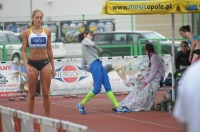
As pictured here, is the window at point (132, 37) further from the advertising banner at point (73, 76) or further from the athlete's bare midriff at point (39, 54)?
the athlete's bare midriff at point (39, 54)

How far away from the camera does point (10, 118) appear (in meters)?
7.88

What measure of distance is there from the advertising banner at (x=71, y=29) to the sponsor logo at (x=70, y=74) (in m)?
15.8

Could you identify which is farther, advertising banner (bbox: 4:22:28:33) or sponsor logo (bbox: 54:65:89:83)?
advertising banner (bbox: 4:22:28:33)

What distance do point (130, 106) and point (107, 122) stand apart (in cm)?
211

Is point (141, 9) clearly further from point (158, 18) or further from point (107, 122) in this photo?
point (158, 18)

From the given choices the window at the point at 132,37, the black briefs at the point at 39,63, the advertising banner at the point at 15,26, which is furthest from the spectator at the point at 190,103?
the advertising banner at the point at 15,26

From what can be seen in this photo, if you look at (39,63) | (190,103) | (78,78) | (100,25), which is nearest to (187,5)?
(39,63)

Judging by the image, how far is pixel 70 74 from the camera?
1955cm

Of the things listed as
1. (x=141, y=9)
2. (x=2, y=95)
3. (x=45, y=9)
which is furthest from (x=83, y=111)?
(x=45, y=9)

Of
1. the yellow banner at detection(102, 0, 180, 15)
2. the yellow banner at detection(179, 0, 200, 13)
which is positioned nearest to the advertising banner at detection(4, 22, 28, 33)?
the yellow banner at detection(102, 0, 180, 15)

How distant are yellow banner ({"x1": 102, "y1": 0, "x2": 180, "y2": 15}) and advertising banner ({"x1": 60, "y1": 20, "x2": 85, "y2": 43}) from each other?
21.6 m

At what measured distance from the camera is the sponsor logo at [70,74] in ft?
63.9

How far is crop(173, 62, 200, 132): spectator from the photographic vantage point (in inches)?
139

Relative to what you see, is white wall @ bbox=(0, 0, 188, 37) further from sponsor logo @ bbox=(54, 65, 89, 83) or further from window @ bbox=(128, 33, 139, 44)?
sponsor logo @ bbox=(54, 65, 89, 83)
